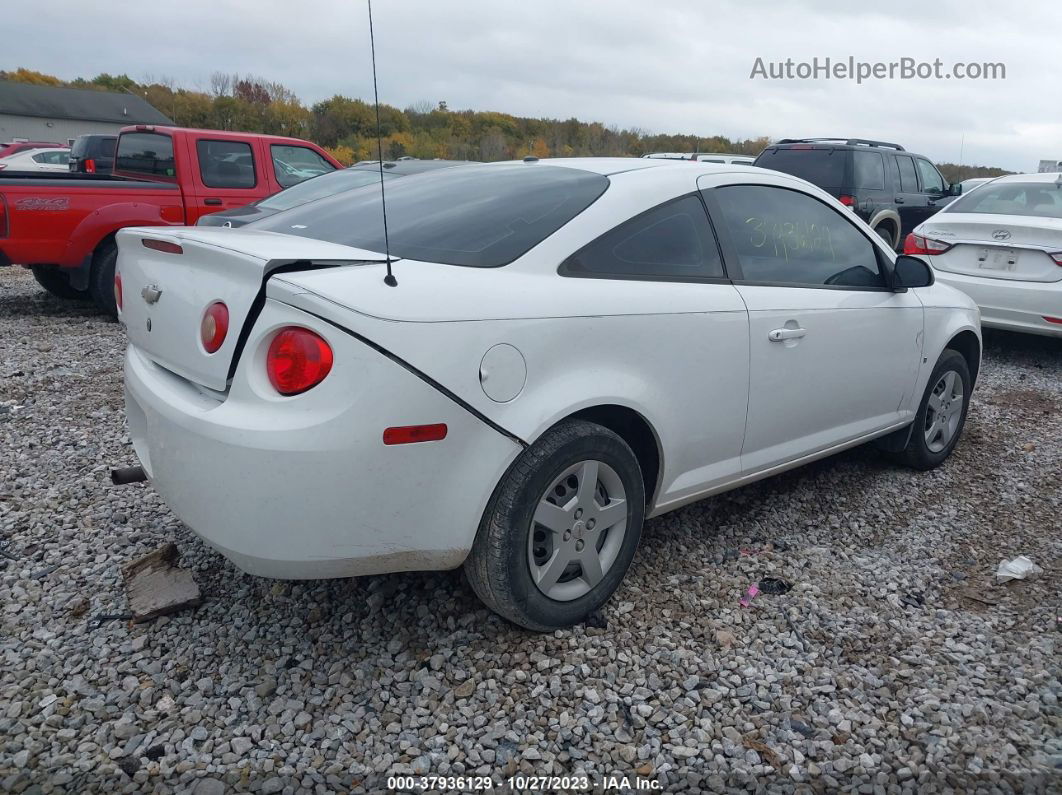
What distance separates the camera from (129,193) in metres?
7.46

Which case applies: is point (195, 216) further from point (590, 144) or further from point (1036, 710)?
point (590, 144)

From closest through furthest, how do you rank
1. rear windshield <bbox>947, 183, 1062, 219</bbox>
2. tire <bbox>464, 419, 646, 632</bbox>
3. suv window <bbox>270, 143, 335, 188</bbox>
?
tire <bbox>464, 419, 646, 632</bbox>
rear windshield <bbox>947, 183, 1062, 219</bbox>
suv window <bbox>270, 143, 335, 188</bbox>

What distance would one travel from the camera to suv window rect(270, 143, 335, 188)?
8.70 m

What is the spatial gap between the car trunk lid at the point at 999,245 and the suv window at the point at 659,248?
15.1 feet

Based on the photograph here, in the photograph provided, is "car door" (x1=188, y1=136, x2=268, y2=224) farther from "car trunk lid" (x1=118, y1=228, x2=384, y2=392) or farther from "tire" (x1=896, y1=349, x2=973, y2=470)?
"tire" (x1=896, y1=349, x2=973, y2=470)

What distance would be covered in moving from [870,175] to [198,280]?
975 centimetres

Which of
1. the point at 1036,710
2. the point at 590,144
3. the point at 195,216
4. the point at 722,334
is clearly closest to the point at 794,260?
the point at 722,334

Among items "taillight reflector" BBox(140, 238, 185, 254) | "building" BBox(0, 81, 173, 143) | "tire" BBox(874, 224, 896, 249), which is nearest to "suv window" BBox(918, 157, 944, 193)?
"tire" BBox(874, 224, 896, 249)

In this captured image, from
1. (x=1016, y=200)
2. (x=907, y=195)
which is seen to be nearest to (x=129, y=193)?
(x=1016, y=200)

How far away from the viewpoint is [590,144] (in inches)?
1628

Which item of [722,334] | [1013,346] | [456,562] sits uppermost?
[722,334]

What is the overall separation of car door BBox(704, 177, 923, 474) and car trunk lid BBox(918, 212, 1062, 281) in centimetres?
317

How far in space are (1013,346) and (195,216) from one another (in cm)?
802

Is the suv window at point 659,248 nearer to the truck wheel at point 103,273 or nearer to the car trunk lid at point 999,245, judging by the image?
the car trunk lid at point 999,245
